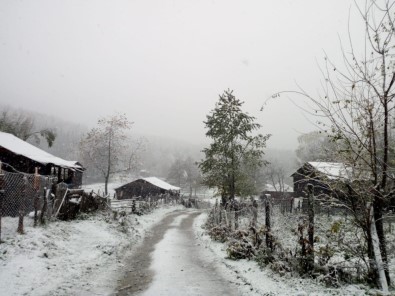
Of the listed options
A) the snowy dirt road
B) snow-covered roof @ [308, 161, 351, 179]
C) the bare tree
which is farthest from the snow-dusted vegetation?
the bare tree

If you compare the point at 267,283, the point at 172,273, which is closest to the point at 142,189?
the point at 172,273

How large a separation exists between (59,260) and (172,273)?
328cm

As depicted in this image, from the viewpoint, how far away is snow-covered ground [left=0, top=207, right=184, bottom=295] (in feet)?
22.3

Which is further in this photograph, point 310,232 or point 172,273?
point 172,273

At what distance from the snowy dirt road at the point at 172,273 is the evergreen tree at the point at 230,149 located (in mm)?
12571

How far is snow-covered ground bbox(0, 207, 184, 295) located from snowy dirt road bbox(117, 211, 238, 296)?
49 cm

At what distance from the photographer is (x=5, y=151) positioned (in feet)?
67.7

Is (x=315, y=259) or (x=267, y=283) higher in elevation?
(x=315, y=259)

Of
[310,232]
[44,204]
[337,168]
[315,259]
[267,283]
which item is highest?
[337,168]

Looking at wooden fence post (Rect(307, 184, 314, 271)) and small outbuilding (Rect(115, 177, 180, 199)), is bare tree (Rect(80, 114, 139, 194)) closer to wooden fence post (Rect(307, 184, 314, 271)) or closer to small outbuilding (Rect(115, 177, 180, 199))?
small outbuilding (Rect(115, 177, 180, 199))

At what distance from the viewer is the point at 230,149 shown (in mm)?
24891

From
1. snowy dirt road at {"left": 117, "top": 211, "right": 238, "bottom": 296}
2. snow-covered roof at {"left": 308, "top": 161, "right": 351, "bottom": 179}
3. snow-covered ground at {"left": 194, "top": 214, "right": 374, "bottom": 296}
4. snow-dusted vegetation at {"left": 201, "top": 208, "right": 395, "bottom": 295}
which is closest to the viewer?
snow-covered roof at {"left": 308, "top": 161, "right": 351, "bottom": 179}

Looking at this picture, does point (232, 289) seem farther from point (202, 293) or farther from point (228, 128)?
point (228, 128)

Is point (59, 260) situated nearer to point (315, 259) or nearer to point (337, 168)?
point (315, 259)
